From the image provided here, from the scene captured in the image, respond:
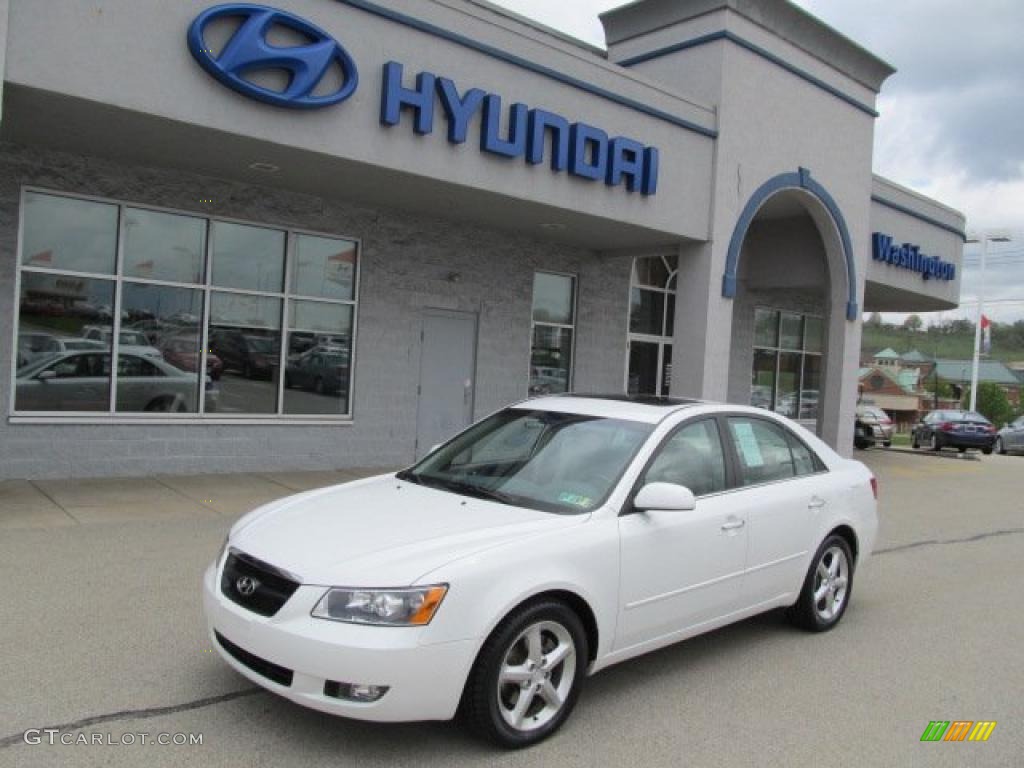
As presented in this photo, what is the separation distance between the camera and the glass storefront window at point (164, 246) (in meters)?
9.92

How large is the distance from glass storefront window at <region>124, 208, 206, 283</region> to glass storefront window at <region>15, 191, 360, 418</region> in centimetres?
1

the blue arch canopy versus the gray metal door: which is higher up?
the blue arch canopy

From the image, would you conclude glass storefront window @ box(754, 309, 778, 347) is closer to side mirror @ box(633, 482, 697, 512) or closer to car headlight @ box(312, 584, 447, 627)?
side mirror @ box(633, 482, 697, 512)

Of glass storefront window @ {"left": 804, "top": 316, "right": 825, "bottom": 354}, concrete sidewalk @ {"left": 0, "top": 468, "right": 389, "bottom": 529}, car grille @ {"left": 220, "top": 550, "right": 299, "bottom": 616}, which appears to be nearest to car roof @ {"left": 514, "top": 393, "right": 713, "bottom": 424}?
car grille @ {"left": 220, "top": 550, "right": 299, "bottom": 616}

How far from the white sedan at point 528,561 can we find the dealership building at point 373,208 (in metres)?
4.72

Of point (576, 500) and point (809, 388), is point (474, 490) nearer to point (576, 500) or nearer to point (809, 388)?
point (576, 500)

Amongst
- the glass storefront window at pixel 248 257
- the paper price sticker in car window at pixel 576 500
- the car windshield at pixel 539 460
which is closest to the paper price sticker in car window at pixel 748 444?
the car windshield at pixel 539 460

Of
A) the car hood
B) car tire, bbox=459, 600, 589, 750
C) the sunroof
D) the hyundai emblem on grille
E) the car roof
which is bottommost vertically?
car tire, bbox=459, 600, 589, 750

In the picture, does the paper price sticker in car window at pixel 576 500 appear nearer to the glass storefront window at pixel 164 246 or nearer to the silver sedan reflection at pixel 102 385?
the silver sedan reflection at pixel 102 385

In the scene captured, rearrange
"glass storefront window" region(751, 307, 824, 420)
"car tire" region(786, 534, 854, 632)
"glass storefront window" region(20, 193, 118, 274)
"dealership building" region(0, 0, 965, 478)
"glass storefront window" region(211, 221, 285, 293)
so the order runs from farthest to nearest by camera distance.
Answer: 1. "glass storefront window" region(751, 307, 824, 420)
2. "glass storefront window" region(211, 221, 285, 293)
3. "glass storefront window" region(20, 193, 118, 274)
4. "dealership building" region(0, 0, 965, 478)
5. "car tire" region(786, 534, 854, 632)

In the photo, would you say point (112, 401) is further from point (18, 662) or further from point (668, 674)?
point (668, 674)

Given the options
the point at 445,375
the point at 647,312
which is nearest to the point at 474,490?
the point at 445,375

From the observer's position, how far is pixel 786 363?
2005cm

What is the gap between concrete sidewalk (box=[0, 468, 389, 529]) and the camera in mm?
7855
